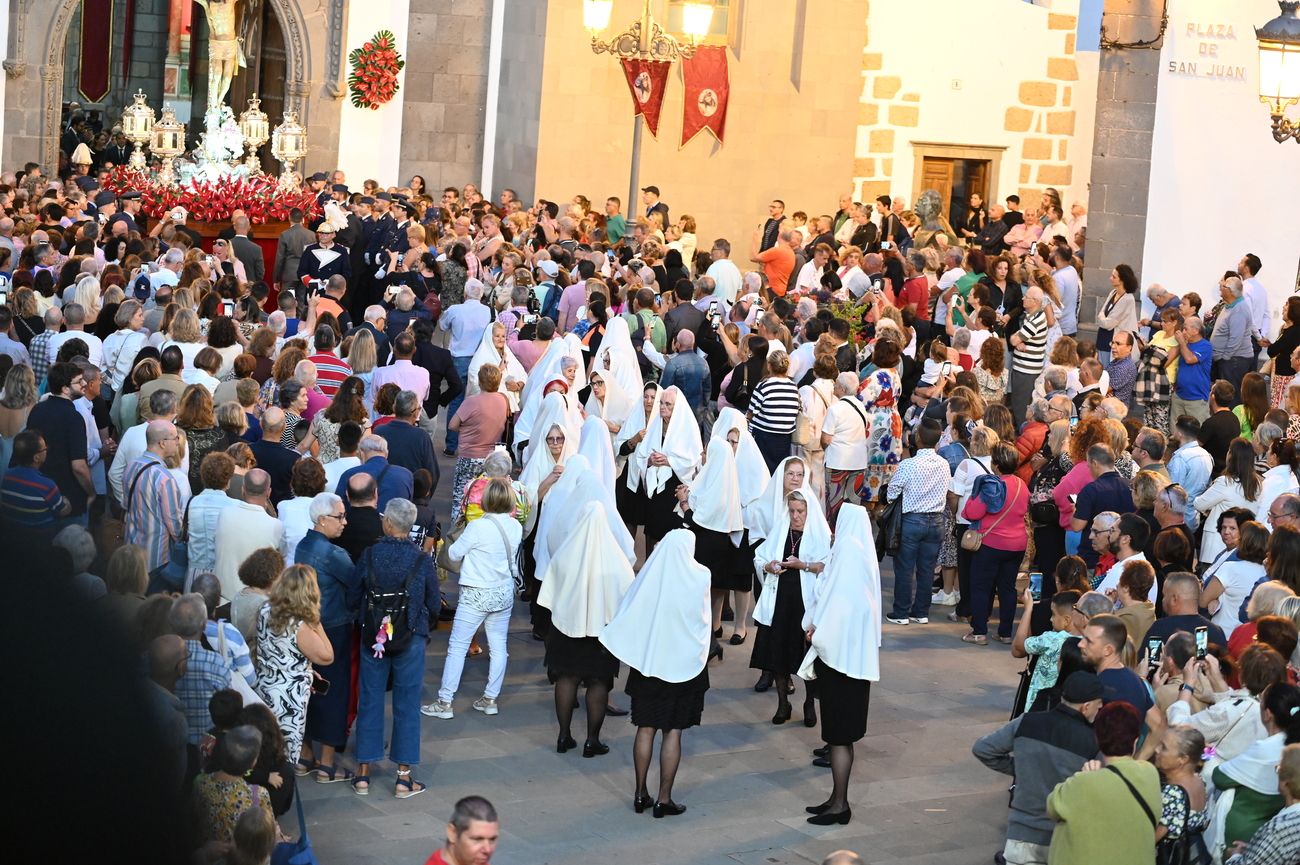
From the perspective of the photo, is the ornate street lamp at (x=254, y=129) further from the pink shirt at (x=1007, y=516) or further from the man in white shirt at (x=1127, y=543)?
the man in white shirt at (x=1127, y=543)

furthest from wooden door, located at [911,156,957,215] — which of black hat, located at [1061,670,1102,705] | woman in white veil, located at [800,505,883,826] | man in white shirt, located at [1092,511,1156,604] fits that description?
black hat, located at [1061,670,1102,705]

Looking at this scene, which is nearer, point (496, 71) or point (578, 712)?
point (578, 712)

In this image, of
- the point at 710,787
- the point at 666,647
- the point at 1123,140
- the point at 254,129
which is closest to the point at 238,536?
the point at 666,647

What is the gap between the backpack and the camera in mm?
7973

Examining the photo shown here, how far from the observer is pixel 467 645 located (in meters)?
9.19

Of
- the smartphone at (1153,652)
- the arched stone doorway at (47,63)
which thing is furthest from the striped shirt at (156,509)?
the arched stone doorway at (47,63)

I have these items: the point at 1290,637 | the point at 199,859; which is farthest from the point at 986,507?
the point at 199,859

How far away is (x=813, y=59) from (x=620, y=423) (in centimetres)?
1482

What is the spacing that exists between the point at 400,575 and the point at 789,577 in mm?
2374

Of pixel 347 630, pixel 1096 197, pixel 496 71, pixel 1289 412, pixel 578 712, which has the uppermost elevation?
pixel 496 71

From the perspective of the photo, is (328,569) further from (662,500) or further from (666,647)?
(662,500)

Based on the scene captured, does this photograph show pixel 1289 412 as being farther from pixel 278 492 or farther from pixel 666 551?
pixel 278 492

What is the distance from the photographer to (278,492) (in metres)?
9.62

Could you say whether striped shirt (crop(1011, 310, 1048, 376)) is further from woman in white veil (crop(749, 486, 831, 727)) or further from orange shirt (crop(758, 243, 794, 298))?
woman in white veil (crop(749, 486, 831, 727))
